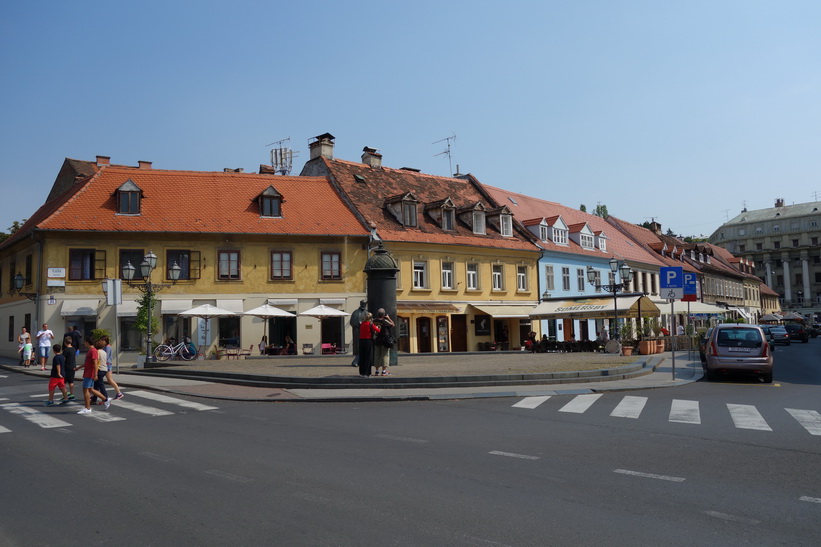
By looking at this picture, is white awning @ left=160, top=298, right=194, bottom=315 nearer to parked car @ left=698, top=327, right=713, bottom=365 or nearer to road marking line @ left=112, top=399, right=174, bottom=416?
road marking line @ left=112, top=399, right=174, bottom=416

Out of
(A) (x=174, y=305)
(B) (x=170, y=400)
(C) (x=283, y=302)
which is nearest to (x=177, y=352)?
(A) (x=174, y=305)

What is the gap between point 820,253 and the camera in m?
114

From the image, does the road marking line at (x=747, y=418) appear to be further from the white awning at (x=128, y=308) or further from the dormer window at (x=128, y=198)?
the dormer window at (x=128, y=198)

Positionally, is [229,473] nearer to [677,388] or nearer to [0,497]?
[0,497]

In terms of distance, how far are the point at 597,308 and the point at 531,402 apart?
19.4 meters

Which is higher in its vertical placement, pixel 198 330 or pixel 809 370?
pixel 198 330

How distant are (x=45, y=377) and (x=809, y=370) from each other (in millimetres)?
27425

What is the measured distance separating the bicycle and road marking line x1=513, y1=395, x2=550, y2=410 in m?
19.5

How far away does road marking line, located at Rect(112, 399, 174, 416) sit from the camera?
1362 cm

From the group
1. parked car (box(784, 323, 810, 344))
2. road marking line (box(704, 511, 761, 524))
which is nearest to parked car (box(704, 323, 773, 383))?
road marking line (box(704, 511, 761, 524))

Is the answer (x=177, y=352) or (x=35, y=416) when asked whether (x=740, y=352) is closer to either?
(x=35, y=416)

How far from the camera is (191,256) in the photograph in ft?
110

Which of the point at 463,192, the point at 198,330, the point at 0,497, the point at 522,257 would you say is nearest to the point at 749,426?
the point at 0,497

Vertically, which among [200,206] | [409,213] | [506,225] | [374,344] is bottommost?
[374,344]
